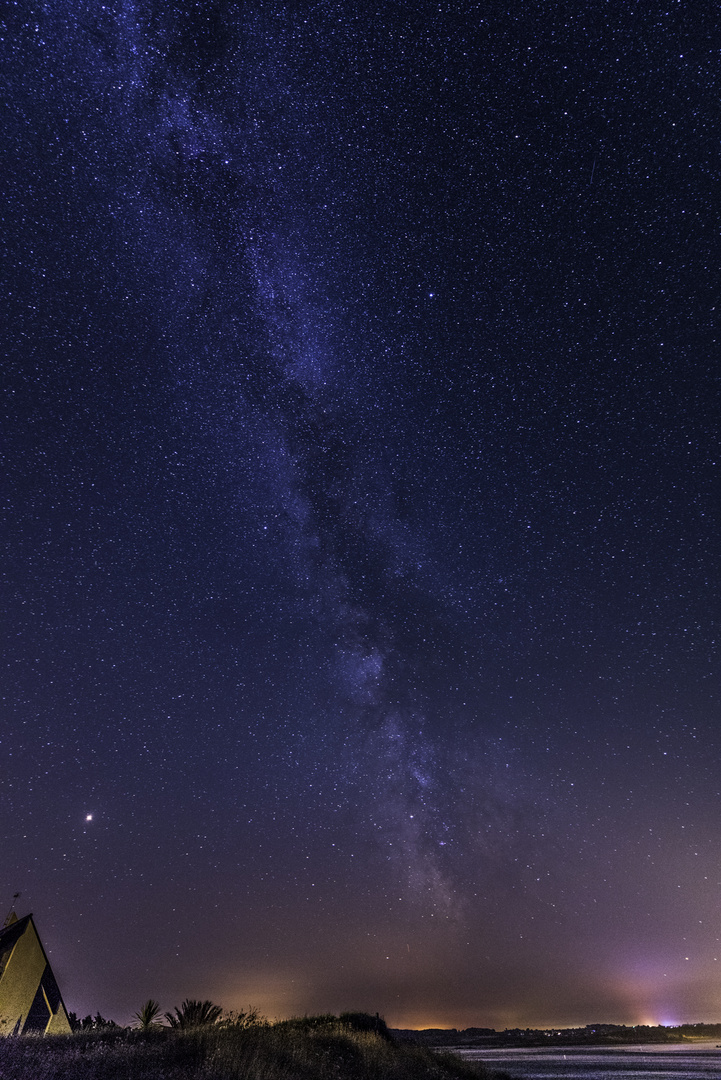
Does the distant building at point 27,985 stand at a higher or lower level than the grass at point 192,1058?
higher

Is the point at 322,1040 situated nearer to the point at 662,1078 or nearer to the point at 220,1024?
the point at 220,1024

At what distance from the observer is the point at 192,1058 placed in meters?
9.66

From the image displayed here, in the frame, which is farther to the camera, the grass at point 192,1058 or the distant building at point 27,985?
the distant building at point 27,985

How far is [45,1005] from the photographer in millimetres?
20031

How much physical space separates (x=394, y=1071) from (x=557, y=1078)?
20491 mm

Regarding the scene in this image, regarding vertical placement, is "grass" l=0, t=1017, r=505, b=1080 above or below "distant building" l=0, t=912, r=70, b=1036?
below

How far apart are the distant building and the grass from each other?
25.9ft

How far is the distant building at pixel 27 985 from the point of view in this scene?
60.6 ft

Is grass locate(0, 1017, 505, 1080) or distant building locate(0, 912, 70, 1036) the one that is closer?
grass locate(0, 1017, 505, 1080)

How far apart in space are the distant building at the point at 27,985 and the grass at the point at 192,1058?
→ 7883mm

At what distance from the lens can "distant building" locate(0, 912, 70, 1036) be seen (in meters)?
18.5

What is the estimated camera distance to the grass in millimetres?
8266

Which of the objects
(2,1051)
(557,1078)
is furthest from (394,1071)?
(557,1078)

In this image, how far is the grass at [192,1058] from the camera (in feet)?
27.1
